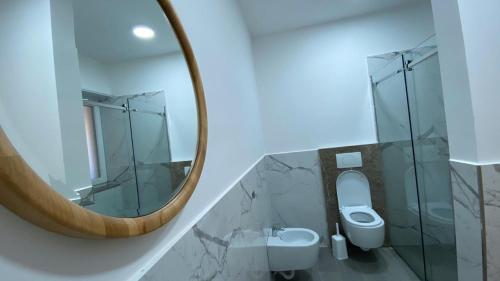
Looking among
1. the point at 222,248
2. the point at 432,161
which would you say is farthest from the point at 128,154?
the point at 432,161

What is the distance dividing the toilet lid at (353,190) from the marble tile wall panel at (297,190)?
20 cm

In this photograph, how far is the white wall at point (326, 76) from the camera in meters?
2.54

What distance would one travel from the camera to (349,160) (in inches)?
103

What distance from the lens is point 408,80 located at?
2.12 meters

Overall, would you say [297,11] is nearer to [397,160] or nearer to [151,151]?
[397,160]

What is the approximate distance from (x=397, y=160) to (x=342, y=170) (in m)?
0.53

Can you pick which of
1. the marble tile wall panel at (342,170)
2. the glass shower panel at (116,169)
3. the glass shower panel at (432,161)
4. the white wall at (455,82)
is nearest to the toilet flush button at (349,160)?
the marble tile wall panel at (342,170)

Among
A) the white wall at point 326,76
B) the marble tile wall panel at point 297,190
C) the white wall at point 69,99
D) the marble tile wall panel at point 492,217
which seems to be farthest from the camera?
the marble tile wall panel at point 297,190

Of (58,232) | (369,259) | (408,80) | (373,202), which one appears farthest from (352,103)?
(58,232)

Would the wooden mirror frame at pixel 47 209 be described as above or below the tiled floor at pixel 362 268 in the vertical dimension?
above

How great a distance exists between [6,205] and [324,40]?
2858 millimetres

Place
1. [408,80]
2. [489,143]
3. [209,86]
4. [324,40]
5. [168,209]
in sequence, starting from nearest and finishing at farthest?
[168,209] < [209,86] < [489,143] < [408,80] < [324,40]

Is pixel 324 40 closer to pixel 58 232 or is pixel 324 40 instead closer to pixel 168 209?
pixel 168 209

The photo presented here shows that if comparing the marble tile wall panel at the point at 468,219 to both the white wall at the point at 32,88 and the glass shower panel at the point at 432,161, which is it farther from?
the white wall at the point at 32,88
